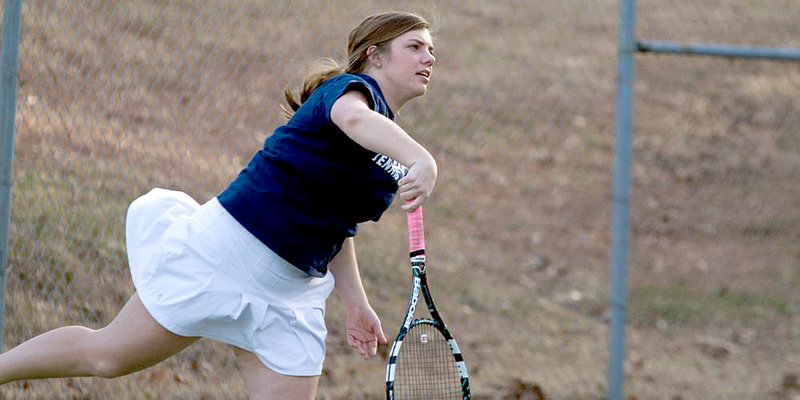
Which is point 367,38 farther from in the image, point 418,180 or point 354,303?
point 354,303

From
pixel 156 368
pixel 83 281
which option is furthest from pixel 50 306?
pixel 156 368

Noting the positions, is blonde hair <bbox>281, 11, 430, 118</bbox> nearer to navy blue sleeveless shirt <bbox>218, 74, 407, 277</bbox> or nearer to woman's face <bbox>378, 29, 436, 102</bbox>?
woman's face <bbox>378, 29, 436, 102</bbox>

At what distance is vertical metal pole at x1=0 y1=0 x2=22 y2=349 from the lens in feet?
13.7

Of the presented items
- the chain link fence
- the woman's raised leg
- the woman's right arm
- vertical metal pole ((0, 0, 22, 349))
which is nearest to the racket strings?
the chain link fence

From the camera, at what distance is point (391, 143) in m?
2.79

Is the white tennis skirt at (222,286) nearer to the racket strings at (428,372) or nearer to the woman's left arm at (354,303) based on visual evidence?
the woman's left arm at (354,303)

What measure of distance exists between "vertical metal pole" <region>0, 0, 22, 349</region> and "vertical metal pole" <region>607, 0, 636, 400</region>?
277cm

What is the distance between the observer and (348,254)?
361 centimetres

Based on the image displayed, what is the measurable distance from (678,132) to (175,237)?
8.17 meters

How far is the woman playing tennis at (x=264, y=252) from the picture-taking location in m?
3.17

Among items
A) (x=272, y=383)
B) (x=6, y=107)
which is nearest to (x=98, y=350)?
(x=272, y=383)

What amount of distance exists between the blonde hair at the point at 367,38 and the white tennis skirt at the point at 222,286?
51cm

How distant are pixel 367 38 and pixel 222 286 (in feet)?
2.88

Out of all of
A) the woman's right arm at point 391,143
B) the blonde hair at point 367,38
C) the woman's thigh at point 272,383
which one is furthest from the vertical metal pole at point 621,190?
the woman's right arm at point 391,143
